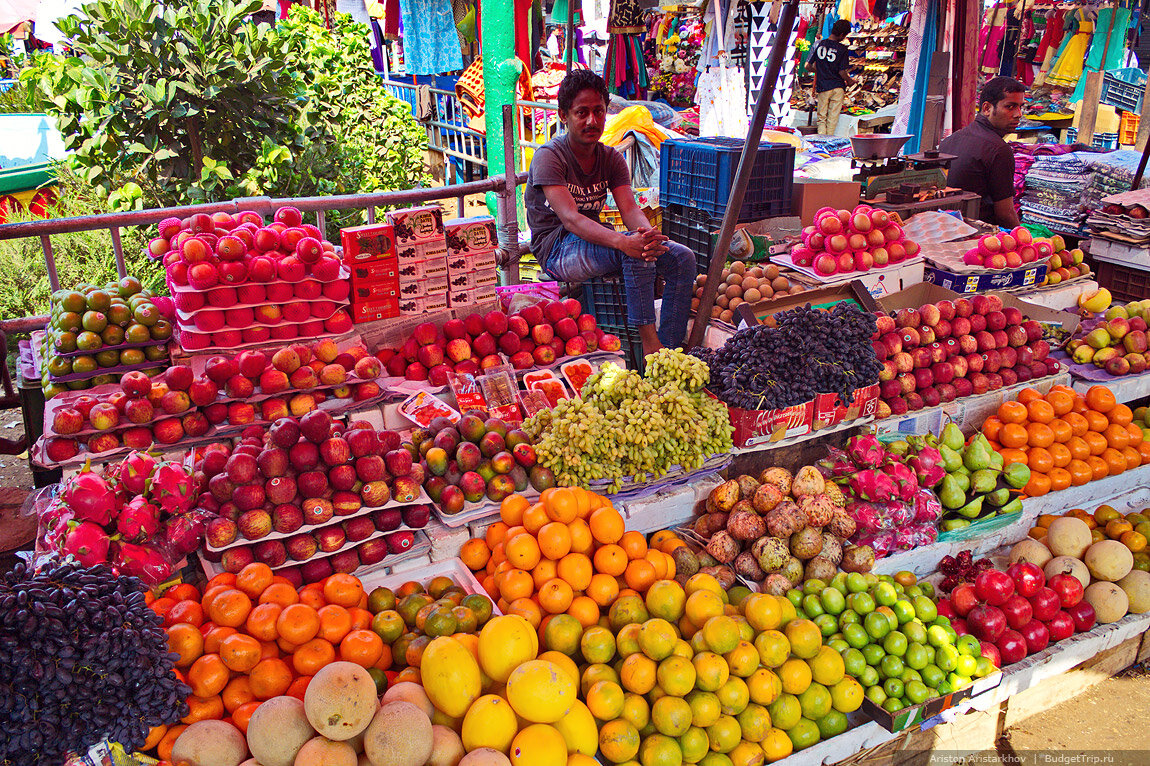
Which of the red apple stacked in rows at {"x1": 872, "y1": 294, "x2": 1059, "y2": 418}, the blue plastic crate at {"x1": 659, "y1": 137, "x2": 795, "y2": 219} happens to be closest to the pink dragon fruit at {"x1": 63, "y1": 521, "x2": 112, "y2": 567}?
the red apple stacked in rows at {"x1": 872, "y1": 294, "x2": 1059, "y2": 418}

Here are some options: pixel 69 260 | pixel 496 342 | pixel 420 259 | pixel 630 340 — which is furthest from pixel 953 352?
pixel 69 260

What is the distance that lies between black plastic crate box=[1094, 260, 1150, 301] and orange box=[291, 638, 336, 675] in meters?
6.59

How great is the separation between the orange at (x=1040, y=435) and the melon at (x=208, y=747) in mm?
3645

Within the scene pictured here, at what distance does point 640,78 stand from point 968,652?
10798mm

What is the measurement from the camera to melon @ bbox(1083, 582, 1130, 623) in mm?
3014

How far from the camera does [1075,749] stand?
2.78m

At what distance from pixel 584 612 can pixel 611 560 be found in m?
0.21

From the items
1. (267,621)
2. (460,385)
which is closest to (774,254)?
(460,385)

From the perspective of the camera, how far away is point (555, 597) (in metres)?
2.35

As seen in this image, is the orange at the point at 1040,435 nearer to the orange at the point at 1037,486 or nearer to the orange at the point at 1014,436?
the orange at the point at 1014,436

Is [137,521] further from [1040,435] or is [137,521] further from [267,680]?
[1040,435]

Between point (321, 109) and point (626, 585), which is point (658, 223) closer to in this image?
point (321, 109)

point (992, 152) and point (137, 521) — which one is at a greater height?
point (992, 152)

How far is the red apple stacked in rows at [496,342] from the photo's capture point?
3.78 meters
